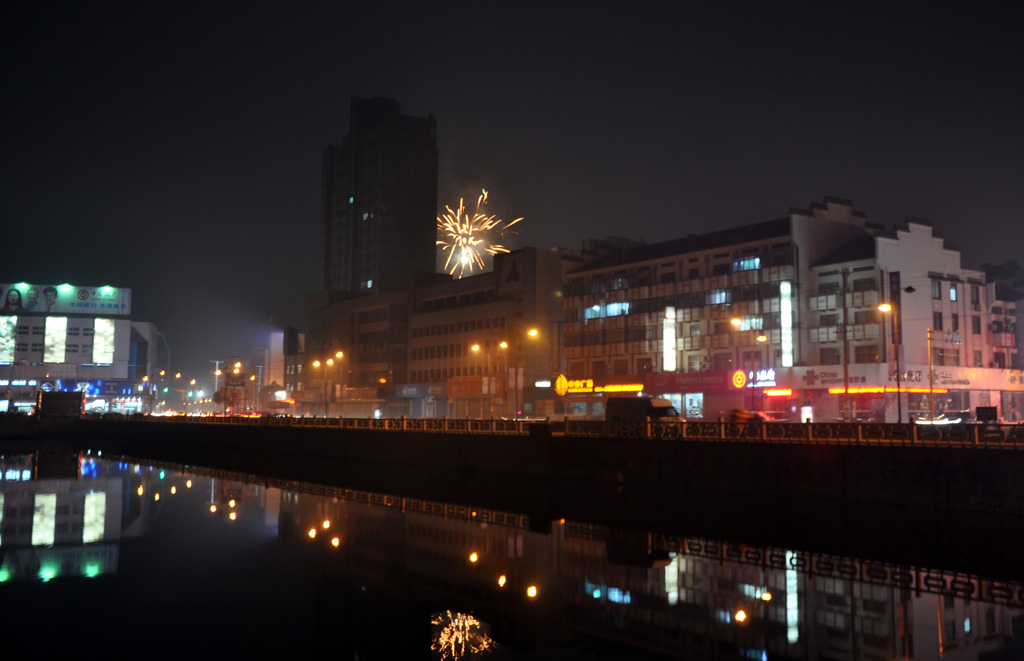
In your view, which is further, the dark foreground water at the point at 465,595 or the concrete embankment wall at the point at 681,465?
the concrete embankment wall at the point at 681,465

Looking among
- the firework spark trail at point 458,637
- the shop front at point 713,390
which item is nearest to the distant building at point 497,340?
the shop front at point 713,390

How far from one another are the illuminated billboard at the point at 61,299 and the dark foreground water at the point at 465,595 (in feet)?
570

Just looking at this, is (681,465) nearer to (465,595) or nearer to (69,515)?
(465,595)

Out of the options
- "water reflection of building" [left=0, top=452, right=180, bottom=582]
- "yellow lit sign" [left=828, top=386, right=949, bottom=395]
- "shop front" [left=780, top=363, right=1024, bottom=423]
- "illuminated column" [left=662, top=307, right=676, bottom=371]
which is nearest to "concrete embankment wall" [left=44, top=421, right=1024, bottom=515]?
"water reflection of building" [left=0, top=452, right=180, bottom=582]

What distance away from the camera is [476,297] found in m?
120

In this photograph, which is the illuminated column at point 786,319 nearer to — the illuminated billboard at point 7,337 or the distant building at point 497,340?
the distant building at point 497,340

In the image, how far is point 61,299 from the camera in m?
194

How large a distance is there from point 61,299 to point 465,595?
654 ft

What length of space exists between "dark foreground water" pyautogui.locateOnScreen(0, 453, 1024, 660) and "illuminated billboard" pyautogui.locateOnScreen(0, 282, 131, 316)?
570ft

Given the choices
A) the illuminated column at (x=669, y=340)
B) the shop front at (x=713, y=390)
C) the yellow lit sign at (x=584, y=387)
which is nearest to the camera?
the shop front at (x=713, y=390)

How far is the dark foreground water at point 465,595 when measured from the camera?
1886 cm

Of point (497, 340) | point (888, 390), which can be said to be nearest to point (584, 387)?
point (497, 340)

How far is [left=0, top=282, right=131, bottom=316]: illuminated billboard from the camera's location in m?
191

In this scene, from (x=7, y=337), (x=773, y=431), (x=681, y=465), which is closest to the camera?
(x=773, y=431)
